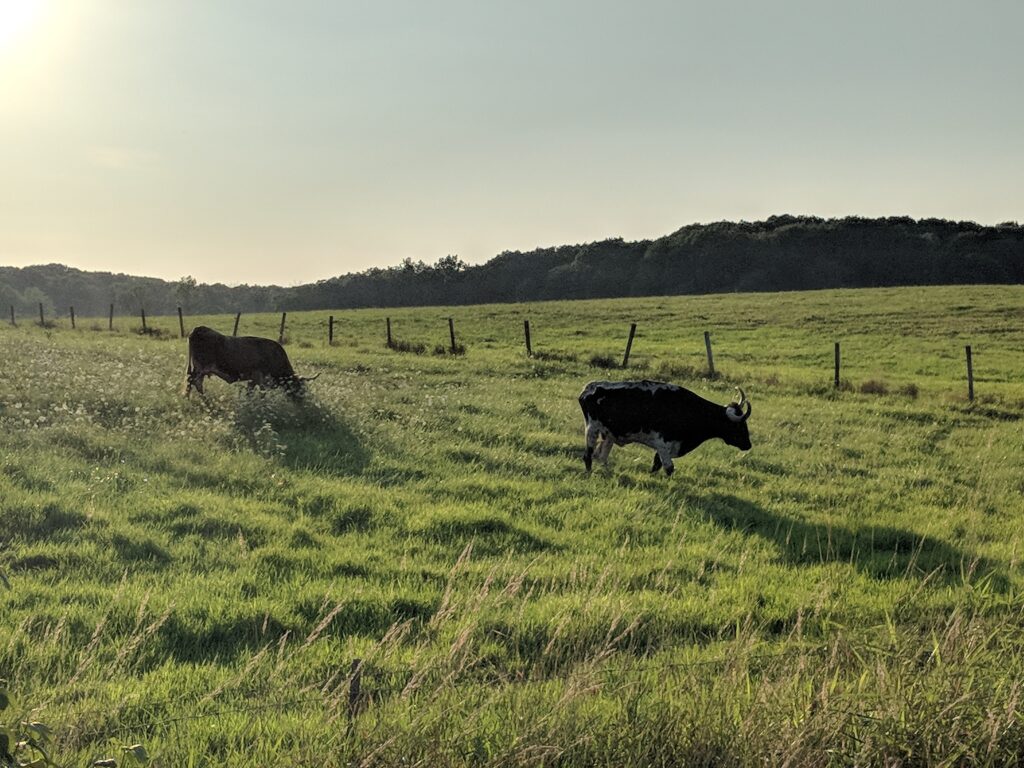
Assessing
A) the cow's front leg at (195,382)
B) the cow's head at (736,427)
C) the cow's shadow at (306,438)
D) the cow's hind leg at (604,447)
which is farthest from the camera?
the cow's front leg at (195,382)

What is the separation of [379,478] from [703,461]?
5943 mm

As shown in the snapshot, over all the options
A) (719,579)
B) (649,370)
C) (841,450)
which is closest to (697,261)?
(649,370)

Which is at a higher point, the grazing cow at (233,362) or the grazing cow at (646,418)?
the grazing cow at (233,362)

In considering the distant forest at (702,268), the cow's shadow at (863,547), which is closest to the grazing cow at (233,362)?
the cow's shadow at (863,547)

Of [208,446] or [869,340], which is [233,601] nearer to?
[208,446]

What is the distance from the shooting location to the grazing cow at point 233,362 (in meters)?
17.7

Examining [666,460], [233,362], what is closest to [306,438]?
[233,362]

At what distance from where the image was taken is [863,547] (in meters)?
8.90

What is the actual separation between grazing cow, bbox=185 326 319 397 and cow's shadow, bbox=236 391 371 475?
5.46 ft

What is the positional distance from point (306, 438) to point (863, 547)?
8.91m

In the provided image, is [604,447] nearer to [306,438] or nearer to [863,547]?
[863,547]

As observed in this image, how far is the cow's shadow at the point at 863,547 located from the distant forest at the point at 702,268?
327ft

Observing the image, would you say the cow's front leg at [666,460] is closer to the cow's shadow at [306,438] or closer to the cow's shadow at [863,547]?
the cow's shadow at [863,547]

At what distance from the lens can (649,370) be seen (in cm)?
2772
